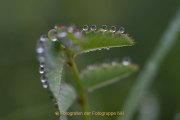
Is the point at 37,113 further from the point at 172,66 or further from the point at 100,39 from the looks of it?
the point at 100,39

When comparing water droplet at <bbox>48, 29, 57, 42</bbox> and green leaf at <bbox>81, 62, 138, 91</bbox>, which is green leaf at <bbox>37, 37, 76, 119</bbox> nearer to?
water droplet at <bbox>48, 29, 57, 42</bbox>

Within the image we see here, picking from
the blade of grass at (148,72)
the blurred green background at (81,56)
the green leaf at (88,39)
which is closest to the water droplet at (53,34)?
the green leaf at (88,39)

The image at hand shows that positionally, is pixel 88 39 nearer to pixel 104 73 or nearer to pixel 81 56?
pixel 104 73

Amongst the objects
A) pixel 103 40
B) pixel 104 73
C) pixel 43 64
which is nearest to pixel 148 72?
pixel 104 73

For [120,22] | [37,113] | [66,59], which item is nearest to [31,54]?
[120,22]

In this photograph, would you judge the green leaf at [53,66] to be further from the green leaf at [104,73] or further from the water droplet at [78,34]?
the green leaf at [104,73]

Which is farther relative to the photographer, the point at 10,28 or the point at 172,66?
the point at 10,28

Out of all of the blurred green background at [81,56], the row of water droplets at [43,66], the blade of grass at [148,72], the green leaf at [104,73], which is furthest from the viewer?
the blurred green background at [81,56]
